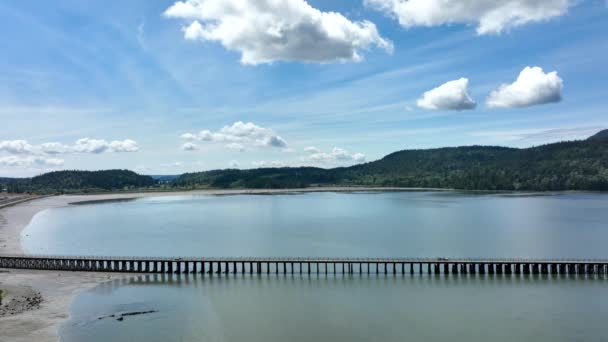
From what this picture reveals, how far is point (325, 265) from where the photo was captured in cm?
5166

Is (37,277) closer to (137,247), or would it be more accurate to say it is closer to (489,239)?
(137,247)

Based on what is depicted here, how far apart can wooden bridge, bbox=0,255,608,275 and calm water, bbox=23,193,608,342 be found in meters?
1.69

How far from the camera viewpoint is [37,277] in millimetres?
45594

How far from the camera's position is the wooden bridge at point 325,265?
4816 centimetres

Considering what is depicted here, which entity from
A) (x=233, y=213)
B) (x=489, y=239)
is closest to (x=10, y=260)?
(x=489, y=239)

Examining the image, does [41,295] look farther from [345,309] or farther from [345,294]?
[345,294]

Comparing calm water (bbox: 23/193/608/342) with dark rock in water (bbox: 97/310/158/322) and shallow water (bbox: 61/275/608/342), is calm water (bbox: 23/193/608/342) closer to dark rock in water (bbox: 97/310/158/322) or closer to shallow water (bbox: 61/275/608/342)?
shallow water (bbox: 61/275/608/342)

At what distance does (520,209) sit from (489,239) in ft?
163

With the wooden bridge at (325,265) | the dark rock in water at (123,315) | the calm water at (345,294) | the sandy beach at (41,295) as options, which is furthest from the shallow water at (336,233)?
the dark rock in water at (123,315)

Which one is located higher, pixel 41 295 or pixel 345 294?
pixel 41 295

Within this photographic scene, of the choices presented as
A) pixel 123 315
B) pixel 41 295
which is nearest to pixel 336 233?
pixel 123 315

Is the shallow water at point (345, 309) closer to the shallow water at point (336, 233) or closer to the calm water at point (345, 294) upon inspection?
the calm water at point (345, 294)

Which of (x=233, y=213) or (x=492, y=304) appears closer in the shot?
(x=492, y=304)

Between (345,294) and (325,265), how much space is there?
10098 mm
